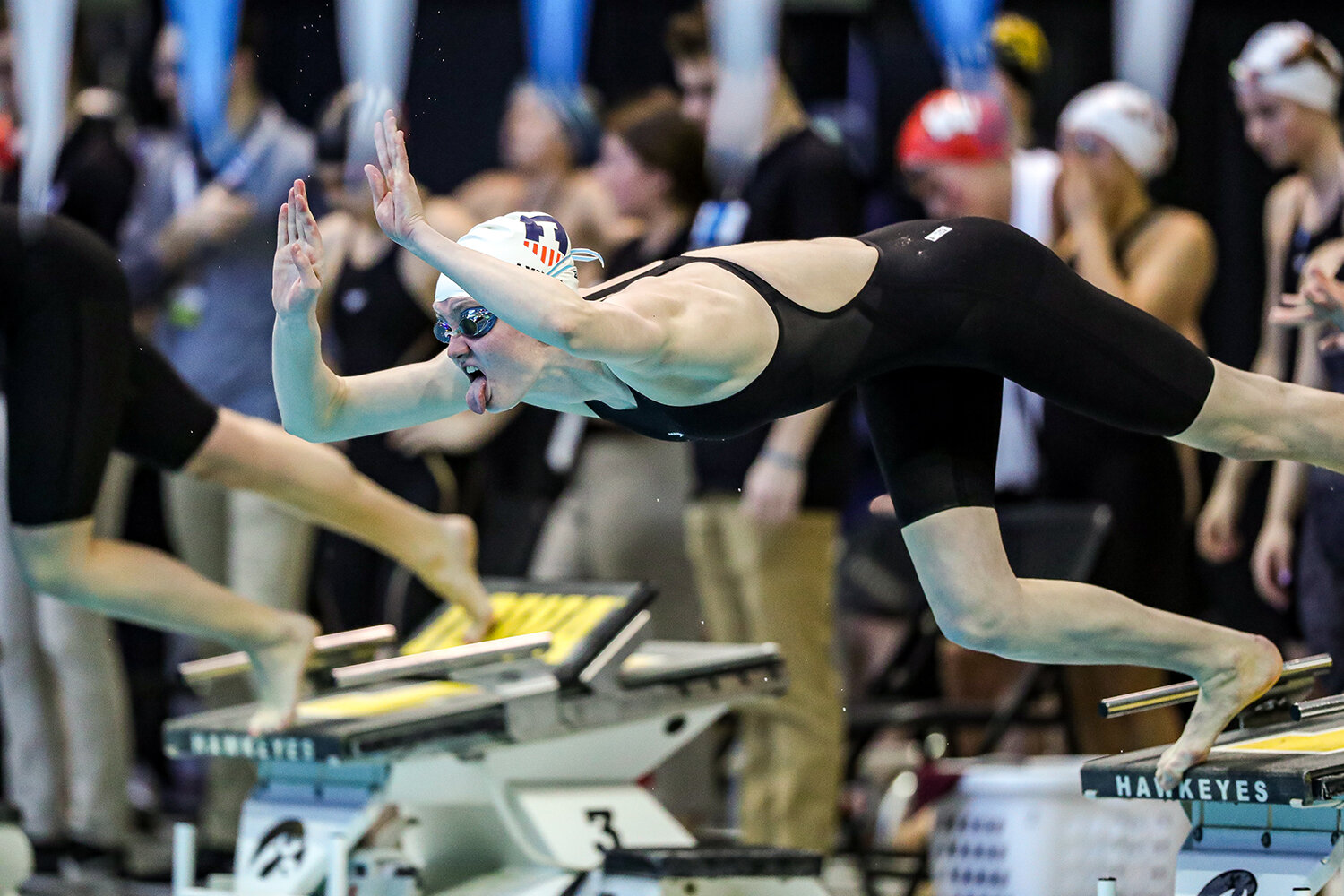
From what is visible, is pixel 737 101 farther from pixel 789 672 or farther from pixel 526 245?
pixel 526 245

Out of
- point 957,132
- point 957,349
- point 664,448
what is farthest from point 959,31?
point 957,349

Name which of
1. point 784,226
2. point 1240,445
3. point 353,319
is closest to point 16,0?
point 353,319

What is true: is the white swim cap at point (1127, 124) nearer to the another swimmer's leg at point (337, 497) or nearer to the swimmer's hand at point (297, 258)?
the another swimmer's leg at point (337, 497)

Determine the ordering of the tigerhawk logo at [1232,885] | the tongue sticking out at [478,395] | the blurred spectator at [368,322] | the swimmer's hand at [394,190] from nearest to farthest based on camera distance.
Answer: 1. the swimmer's hand at [394,190]
2. the tongue sticking out at [478,395]
3. the tigerhawk logo at [1232,885]
4. the blurred spectator at [368,322]

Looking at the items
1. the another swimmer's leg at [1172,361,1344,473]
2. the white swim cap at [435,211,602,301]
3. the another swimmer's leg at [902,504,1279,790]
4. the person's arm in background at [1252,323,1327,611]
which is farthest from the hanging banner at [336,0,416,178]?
the person's arm in background at [1252,323,1327,611]

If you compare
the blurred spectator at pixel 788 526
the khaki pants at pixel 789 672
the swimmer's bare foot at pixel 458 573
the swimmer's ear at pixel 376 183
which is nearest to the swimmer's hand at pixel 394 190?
the swimmer's ear at pixel 376 183

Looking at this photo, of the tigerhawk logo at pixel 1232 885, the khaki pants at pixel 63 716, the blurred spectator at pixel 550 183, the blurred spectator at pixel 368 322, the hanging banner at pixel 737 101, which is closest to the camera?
the tigerhawk logo at pixel 1232 885

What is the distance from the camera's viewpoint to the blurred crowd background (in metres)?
5.23

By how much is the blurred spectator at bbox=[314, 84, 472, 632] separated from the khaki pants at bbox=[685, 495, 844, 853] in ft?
3.77

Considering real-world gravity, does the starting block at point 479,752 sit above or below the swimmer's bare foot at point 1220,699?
below

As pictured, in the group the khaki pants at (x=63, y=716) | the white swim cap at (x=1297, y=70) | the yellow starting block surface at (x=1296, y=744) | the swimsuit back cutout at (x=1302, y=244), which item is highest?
the white swim cap at (x=1297, y=70)

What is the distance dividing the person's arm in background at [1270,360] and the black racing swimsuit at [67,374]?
2.70 meters

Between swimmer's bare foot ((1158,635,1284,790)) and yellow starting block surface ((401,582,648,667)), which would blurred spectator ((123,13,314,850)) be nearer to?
yellow starting block surface ((401,582,648,667))

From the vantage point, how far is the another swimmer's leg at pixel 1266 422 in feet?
11.4
